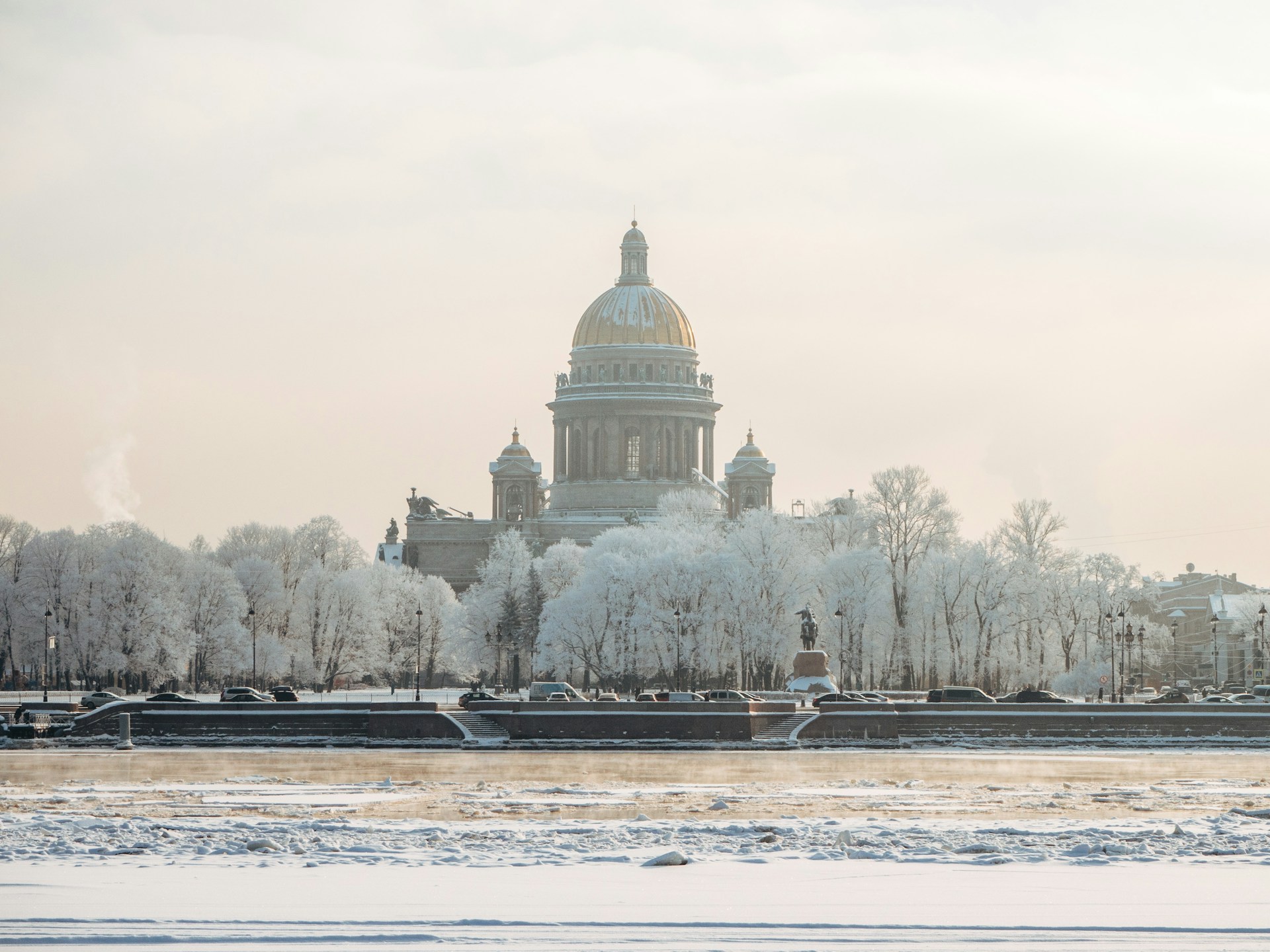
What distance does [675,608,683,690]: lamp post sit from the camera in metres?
82.2

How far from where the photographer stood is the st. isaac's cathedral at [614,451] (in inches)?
5364

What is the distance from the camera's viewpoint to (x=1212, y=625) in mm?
127000

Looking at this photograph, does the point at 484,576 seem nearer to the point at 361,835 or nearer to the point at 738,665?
the point at 738,665

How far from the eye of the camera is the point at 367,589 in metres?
109

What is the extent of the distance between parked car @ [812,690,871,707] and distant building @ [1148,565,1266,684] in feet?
178

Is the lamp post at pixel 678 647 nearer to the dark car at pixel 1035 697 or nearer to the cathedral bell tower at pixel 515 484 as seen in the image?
the dark car at pixel 1035 697

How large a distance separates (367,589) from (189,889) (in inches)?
3419

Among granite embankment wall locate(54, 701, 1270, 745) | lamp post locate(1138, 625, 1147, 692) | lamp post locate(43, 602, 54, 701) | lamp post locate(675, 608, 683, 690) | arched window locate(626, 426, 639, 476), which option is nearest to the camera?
granite embankment wall locate(54, 701, 1270, 745)

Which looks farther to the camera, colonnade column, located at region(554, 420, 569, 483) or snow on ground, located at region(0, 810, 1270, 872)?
colonnade column, located at region(554, 420, 569, 483)

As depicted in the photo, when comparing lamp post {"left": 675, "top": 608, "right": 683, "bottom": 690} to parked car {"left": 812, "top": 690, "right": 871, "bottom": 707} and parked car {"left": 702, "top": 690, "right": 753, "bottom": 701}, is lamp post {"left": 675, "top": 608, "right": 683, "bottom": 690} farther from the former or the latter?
parked car {"left": 702, "top": 690, "right": 753, "bottom": 701}

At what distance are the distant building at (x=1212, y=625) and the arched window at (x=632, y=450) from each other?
3965 centimetres

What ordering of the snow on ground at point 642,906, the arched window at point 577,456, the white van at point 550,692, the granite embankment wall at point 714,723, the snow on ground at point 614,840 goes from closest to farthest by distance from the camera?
the snow on ground at point 642,906 < the snow on ground at point 614,840 < the granite embankment wall at point 714,723 < the white van at point 550,692 < the arched window at point 577,456

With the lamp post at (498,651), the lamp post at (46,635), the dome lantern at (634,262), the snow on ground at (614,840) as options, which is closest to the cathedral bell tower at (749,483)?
the dome lantern at (634,262)

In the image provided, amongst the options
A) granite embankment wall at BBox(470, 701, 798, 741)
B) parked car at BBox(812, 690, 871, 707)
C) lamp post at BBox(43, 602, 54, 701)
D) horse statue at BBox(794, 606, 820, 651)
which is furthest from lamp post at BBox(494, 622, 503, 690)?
granite embankment wall at BBox(470, 701, 798, 741)
